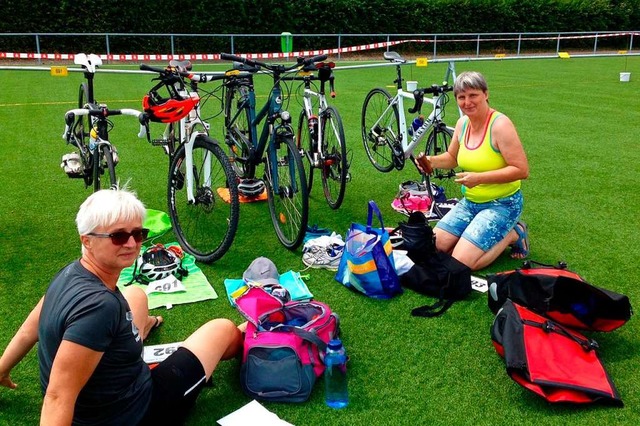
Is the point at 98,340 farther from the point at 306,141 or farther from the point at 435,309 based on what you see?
the point at 306,141

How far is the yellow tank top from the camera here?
421 centimetres

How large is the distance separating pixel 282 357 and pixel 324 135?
2861mm

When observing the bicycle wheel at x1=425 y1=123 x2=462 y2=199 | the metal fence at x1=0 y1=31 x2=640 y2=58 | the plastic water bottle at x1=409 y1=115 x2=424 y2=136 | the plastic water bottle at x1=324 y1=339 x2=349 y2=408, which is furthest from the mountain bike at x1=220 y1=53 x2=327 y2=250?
the metal fence at x1=0 y1=31 x2=640 y2=58

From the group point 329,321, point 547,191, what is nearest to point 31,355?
point 329,321

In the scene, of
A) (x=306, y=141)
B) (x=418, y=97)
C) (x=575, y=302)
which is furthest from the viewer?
(x=418, y=97)

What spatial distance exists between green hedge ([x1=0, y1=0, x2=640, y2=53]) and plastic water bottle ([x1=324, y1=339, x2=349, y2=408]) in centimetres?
2047

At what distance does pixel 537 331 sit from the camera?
3.07 metres

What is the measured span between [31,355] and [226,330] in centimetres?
113

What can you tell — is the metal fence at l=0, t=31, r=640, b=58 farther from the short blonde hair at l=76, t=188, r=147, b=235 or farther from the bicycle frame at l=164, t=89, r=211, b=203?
the short blonde hair at l=76, t=188, r=147, b=235

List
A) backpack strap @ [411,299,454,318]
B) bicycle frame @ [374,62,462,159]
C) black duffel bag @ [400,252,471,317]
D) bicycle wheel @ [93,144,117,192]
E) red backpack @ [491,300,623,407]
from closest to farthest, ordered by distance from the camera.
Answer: red backpack @ [491,300,623,407], backpack strap @ [411,299,454,318], black duffel bag @ [400,252,471,317], bicycle wheel @ [93,144,117,192], bicycle frame @ [374,62,462,159]

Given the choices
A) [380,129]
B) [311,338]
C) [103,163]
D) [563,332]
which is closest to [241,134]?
[103,163]

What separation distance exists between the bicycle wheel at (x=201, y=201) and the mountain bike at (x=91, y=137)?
43cm

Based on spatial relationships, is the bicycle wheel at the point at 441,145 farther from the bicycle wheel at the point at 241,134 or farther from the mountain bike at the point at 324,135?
the bicycle wheel at the point at 241,134

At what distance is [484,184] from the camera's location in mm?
4285
